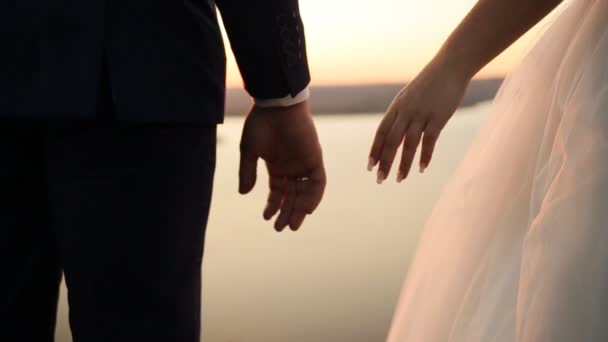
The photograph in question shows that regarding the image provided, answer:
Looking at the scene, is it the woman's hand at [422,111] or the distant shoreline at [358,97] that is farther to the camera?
the distant shoreline at [358,97]

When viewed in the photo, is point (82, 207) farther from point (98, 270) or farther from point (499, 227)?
point (499, 227)

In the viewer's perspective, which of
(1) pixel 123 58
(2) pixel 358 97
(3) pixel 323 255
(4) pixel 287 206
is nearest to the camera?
(1) pixel 123 58

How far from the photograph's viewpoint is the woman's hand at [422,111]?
698 millimetres

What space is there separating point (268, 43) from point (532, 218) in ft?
0.79

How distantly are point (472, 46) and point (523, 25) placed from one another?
0.14 feet

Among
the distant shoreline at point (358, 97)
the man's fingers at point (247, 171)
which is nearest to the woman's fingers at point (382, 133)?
the man's fingers at point (247, 171)

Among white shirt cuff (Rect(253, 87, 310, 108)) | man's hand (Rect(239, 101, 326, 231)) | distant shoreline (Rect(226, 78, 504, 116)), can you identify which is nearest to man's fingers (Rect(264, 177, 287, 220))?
man's hand (Rect(239, 101, 326, 231))

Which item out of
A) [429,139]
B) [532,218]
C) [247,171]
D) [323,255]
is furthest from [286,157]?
[323,255]

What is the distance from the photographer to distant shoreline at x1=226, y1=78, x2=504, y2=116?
4.52ft

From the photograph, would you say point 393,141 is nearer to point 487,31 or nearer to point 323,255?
point 487,31

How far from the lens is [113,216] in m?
0.61

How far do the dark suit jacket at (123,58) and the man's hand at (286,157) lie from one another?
0.32 feet

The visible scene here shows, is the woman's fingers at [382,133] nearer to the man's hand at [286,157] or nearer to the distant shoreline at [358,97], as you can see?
the man's hand at [286,157]

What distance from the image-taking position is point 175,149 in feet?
2.02
